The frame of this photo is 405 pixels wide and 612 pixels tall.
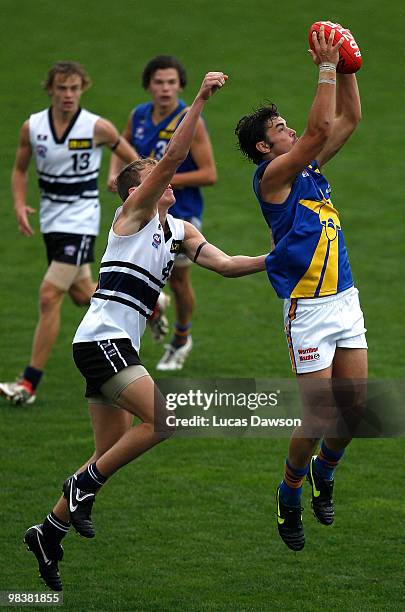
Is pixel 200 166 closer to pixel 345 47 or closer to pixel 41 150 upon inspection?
pixel 41 150

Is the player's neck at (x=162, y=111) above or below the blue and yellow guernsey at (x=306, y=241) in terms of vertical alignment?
below

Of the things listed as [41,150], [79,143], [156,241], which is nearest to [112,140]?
[79,143]

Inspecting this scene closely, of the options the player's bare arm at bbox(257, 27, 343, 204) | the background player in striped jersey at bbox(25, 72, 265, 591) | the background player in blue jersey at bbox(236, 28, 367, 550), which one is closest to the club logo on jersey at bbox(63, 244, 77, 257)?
the background player in striped jersey at bbox(25, 72, 265, 591)

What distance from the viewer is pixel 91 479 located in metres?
6.96

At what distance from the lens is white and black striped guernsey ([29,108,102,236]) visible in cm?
1108

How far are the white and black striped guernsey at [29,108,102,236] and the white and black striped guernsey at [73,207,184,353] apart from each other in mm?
4105

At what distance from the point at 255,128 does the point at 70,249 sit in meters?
Result: 4.13

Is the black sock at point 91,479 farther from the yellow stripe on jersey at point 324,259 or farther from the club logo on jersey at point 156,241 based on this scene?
the yellow stripe on jersey at point 324,259

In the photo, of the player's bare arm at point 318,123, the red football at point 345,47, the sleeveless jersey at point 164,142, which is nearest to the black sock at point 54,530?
the player's bare arm at point 318,123

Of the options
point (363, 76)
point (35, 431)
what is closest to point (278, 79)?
point (363, 76)

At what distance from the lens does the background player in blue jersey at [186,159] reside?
38.5ft

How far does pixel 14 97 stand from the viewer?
22.7 metres

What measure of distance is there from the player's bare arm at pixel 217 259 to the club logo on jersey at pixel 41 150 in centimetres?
398

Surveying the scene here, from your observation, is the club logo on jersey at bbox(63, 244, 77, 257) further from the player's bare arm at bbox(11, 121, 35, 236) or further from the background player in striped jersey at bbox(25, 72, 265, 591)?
the background player in striped jersey at bbox(25, 72, 265, 591)
